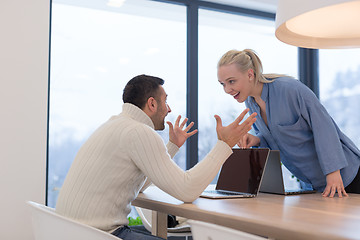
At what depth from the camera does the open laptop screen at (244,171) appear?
1772 millimetres

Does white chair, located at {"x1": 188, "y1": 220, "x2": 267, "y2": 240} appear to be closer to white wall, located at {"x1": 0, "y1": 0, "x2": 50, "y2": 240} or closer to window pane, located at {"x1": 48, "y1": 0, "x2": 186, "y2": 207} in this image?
white wall, located at {"x1": 0, "y1": 0, "x2": 50, "y2": 240}

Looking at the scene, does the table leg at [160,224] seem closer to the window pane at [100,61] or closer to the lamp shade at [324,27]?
the lamp shade at [324,27]

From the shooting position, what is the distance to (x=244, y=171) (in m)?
1.86

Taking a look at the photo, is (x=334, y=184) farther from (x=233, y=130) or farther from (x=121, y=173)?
A: (x=121, y=173)

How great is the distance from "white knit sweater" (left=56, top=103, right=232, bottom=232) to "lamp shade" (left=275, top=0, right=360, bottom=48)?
471 millimetres

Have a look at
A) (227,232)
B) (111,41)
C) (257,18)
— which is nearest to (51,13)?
(111,41)

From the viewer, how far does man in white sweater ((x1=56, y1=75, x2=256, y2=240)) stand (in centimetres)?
149

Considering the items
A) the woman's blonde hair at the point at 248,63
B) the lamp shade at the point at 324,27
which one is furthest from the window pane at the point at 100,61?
the lamp shade at the point at 324,27

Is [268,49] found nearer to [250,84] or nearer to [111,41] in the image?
[111,41]

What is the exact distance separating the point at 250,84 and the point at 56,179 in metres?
2.06

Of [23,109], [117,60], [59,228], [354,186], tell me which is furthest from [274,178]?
[117,60]

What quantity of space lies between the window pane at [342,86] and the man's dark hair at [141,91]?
9.72ft

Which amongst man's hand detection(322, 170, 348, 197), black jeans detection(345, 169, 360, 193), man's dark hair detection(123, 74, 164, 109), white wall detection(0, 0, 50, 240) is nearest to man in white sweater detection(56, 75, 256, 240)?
man's dark hair detection(123, 74, 164, 109)

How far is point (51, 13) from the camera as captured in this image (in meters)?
3.52
